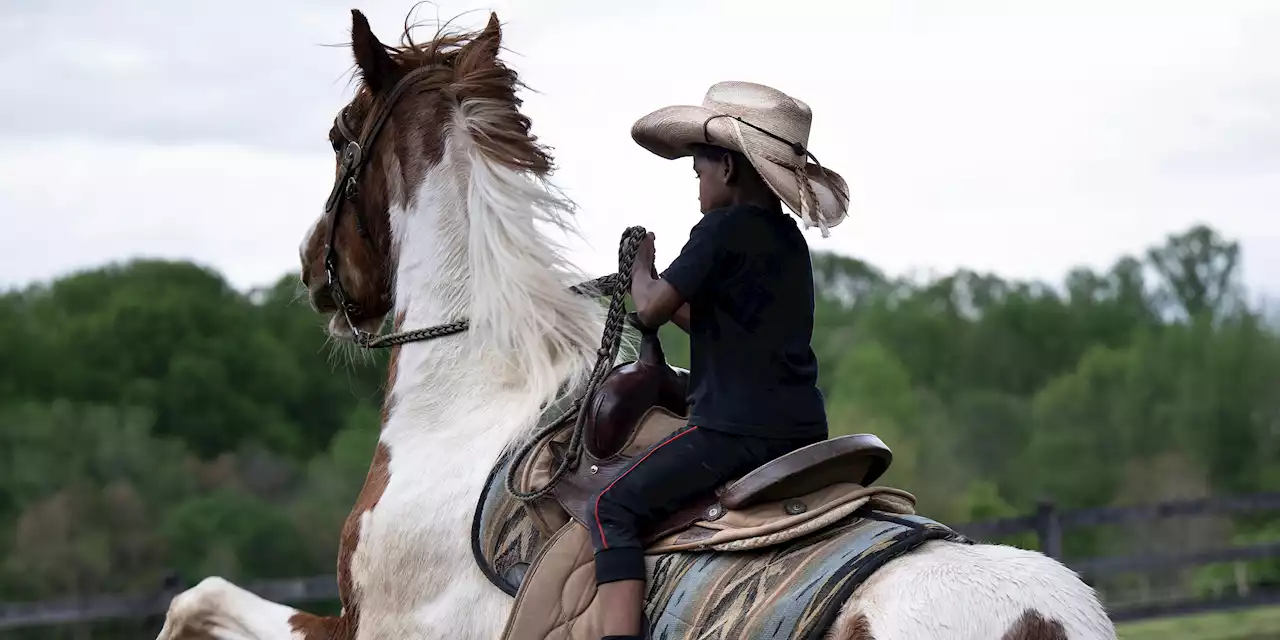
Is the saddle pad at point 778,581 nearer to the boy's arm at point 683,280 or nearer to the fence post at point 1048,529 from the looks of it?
the boy's arm at point 683,280

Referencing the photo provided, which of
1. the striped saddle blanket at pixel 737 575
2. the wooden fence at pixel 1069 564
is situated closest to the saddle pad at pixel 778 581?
the striped saddle blanket at pixel 737 575

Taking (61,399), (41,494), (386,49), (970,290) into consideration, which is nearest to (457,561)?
(386,49)

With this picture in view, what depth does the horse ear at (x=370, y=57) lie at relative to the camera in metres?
3.77

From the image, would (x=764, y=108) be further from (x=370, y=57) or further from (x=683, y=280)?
(x=370, y=57)

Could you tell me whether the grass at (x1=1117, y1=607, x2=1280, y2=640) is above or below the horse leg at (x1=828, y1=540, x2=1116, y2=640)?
below

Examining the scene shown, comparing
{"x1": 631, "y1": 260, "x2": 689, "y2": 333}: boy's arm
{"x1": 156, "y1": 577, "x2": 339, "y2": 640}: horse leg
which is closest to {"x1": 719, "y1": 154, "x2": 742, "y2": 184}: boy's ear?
{"x1": 631, "y1": 260, "x2": 689, "y2": 333}: boy's arm

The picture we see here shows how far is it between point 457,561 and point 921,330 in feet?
116

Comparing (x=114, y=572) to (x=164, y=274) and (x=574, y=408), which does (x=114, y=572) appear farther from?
(x=574, y=408)

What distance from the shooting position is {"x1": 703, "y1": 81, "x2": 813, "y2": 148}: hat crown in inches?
118

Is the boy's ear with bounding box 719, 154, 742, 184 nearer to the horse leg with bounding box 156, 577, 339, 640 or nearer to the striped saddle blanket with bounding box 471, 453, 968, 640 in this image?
the striped saddle blanket with bounding box 471, 453, 968, 640

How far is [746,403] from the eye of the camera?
290 centimetres

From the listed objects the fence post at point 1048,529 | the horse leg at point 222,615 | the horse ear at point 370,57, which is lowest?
the fence post at point 1048,529

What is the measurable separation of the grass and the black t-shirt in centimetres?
802

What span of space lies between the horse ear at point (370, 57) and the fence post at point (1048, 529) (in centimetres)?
872
